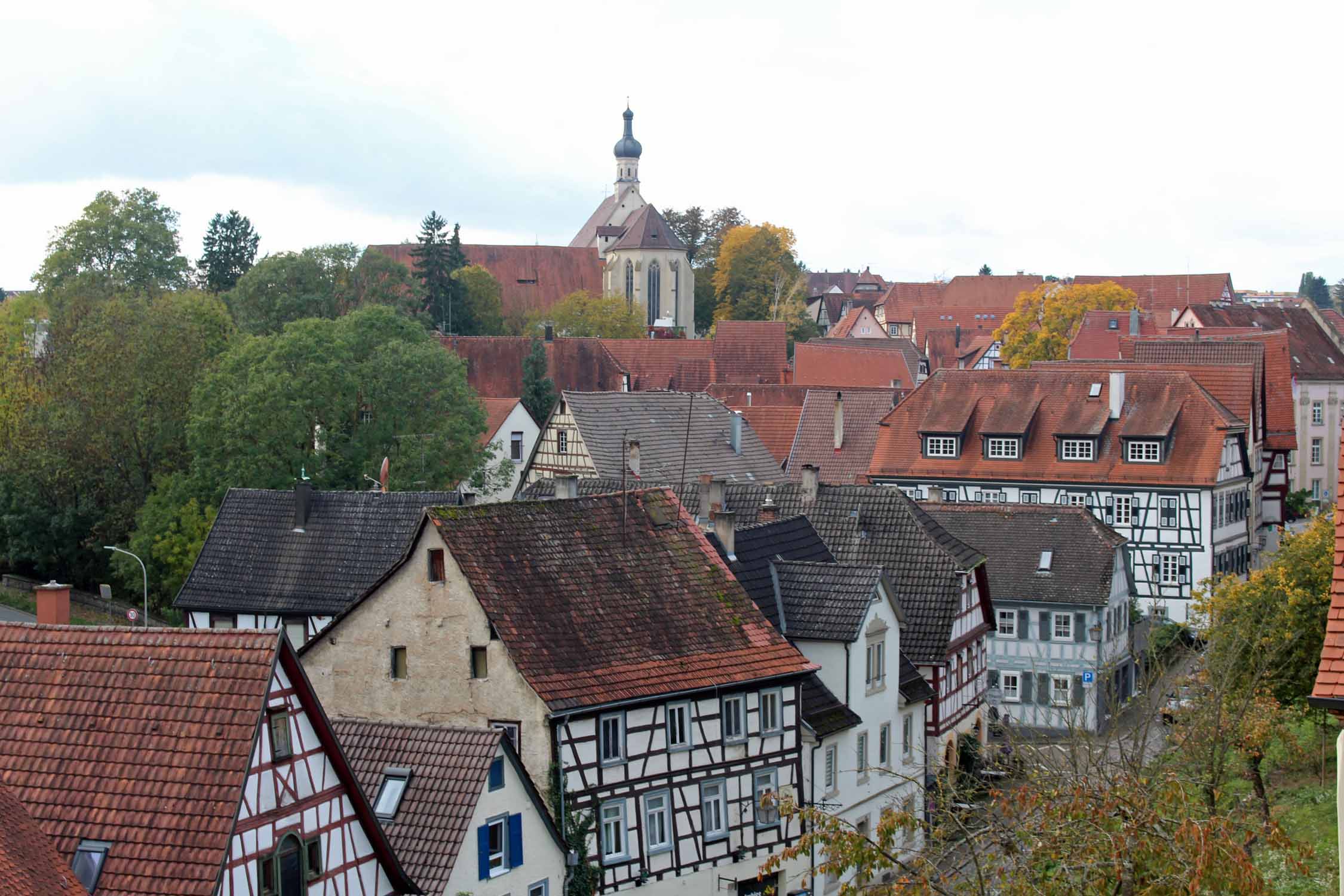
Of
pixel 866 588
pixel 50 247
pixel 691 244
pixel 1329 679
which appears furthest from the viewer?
pixel 691 244

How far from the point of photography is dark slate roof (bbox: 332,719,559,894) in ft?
69.2

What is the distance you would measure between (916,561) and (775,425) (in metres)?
28.0

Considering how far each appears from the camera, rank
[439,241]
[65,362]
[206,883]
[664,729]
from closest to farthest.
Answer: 1. [206,883]
2. [664,729]
3. [65,362]
4. [439,241]

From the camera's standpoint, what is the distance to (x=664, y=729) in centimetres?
2589

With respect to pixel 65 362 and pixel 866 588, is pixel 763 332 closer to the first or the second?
pixel 65 362

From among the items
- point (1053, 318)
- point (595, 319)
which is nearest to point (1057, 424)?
point (1053, 318)

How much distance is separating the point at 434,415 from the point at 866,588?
2566cm

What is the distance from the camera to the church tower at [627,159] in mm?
160625

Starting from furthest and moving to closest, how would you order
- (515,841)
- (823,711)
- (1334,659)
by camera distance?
(823,711) → (515,841) → (1334,659)

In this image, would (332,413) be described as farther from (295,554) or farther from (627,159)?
(627,159)

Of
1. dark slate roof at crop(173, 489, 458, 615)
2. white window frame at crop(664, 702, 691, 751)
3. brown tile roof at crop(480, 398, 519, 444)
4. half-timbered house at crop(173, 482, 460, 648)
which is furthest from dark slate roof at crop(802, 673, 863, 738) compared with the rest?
brown tile roof at crop(480, 398, 519, 444)

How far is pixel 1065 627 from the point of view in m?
42.2

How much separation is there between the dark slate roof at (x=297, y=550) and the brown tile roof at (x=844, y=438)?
22705 millimetres

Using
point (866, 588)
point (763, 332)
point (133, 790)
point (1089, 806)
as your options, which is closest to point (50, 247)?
point (763, 332)
